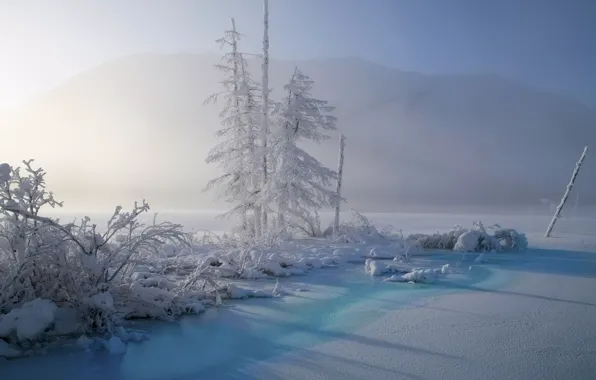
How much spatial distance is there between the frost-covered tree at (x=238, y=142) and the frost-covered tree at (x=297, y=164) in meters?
1.36

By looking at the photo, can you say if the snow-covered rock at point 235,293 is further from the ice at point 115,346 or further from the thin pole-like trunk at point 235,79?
the thin pole-like trunk at point 235,79

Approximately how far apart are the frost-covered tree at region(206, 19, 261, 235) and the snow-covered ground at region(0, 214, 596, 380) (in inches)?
448

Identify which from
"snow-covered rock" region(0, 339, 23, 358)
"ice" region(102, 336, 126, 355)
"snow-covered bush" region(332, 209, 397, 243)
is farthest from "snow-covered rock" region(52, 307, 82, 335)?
"snow-covered bush" region(332, 209, 397, 243)

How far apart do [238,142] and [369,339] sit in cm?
1541

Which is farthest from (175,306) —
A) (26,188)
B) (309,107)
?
(309,107)

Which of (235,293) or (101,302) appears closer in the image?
(101,302)

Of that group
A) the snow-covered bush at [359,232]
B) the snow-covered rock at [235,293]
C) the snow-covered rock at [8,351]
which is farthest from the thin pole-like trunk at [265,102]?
the snow-covered rock at [8,351]

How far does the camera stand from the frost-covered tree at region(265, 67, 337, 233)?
56.8 feet

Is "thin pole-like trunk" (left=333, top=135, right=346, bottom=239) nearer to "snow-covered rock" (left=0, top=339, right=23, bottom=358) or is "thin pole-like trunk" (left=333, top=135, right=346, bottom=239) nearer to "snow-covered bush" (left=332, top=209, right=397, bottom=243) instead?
"snow-covered bush" (left=332, top=209, right=397, bottom=243)

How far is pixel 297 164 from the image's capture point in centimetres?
1770

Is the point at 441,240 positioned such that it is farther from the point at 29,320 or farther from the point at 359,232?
the point at 29,320

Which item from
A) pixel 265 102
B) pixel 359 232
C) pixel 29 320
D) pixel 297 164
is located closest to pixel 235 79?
pixel 265 102

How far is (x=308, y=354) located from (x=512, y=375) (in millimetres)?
1825

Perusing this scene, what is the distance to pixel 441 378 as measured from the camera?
3.37 m
